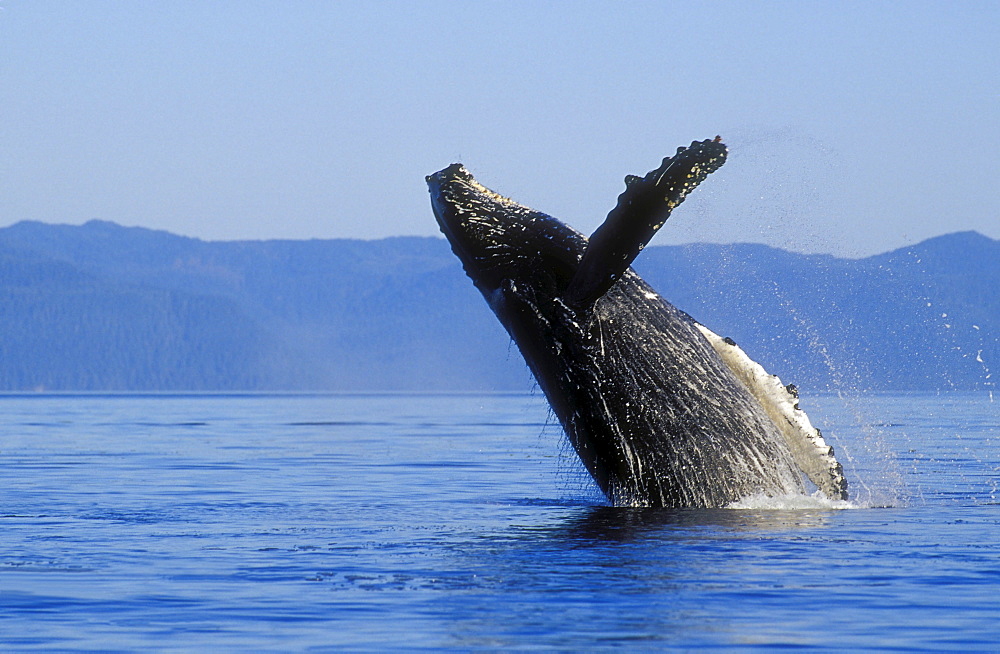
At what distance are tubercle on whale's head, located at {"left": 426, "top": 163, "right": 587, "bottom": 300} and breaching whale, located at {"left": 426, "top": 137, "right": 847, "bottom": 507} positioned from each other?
0.01m

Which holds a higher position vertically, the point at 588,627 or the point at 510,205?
the point at 510,205

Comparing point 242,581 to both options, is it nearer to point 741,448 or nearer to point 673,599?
point 673,599

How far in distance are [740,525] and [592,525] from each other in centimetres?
116

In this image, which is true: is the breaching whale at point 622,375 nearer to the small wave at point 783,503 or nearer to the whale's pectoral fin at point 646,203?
the small wave at point 783,503

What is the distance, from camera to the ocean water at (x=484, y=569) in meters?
7.53

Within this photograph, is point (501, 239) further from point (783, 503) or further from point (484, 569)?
point (484, 569)

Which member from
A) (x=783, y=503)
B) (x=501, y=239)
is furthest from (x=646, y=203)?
(x=783, y=503)

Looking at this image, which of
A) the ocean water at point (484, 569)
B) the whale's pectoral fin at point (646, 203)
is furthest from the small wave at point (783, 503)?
the whale's pectoral fin at point (646, 203)

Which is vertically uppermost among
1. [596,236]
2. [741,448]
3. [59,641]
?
[596,236]

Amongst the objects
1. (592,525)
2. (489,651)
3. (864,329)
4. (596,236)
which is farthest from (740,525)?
(864,329)

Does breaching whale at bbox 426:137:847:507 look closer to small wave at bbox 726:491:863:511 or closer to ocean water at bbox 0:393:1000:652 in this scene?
small wave at bbox 726:491:863:511

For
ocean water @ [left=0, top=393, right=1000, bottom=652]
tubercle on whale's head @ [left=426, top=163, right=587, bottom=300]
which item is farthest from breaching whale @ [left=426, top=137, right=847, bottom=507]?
ocean water @ [left=0, top=393, right=1000, bottom=652]

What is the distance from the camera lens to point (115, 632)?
768cm

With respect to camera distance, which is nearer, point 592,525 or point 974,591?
point 974,591
